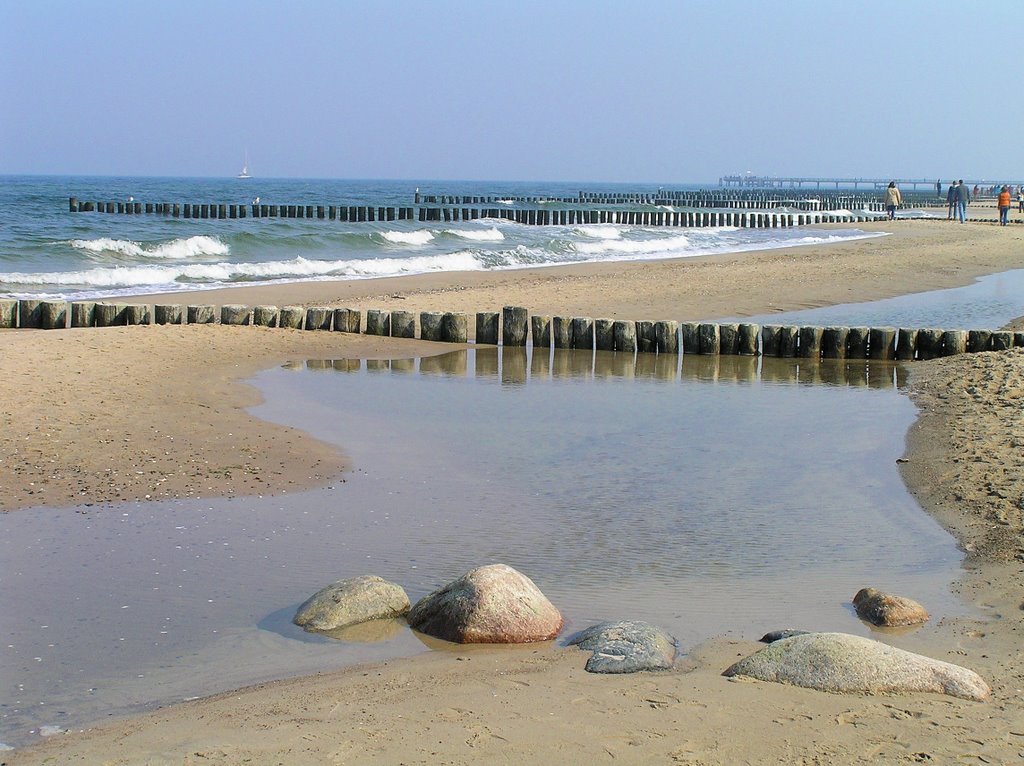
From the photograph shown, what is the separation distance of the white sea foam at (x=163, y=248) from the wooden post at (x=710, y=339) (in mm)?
16399

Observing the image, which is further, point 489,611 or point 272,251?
point 272,251

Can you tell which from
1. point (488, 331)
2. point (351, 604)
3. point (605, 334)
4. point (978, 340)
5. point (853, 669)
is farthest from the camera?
point (488, 331)

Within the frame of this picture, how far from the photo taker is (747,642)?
510 cm

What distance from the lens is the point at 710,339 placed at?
14156 mm

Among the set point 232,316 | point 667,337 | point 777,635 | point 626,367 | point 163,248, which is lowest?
point 626,367

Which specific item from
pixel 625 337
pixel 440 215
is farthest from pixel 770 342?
pixel 440 215

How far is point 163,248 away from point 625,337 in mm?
16775

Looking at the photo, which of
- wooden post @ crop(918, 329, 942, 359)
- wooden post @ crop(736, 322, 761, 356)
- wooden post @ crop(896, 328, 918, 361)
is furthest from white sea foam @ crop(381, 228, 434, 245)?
wooden post @ crop(918, 329, 942, 359)

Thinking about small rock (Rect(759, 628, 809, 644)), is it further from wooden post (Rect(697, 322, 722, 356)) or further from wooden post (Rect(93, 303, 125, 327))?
wooden post (Rect(93, 303, 125, 327))

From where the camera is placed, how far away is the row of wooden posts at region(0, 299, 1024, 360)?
14.1 meters

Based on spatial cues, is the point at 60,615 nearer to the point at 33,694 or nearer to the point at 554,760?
the point at 33,694

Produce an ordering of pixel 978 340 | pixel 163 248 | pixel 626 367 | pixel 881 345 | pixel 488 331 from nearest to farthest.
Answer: pixel 626 367 < pixel 978 340 < pixel 881 345 < pixel 488 331 < pixel 163 248

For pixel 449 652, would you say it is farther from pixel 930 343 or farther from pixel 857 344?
pixel 930 343

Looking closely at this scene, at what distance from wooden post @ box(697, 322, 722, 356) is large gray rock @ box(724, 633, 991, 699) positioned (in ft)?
31.8
